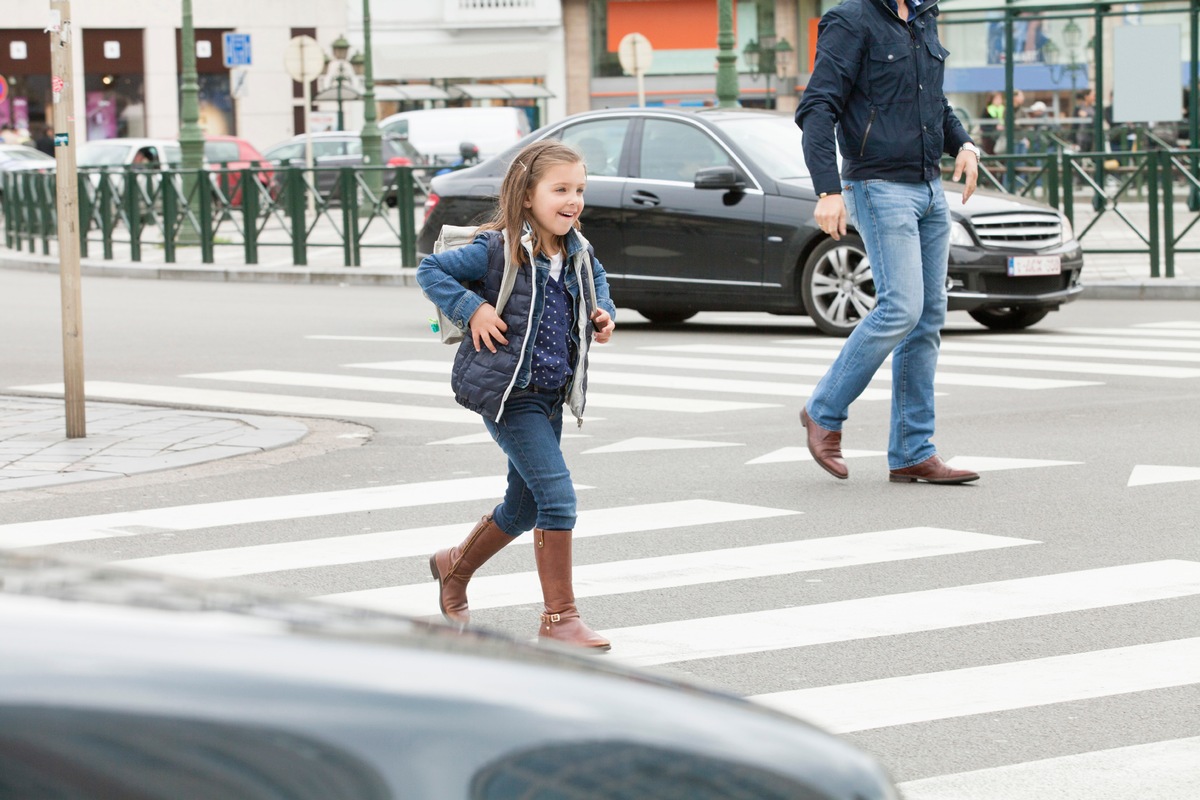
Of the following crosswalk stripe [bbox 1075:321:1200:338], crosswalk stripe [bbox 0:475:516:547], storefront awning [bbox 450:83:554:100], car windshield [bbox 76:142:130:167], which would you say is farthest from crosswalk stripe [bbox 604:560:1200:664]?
storefront awning [bbox 450:83:554:100]

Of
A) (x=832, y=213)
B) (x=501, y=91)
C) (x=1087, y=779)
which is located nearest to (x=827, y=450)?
(x=832, y=213)

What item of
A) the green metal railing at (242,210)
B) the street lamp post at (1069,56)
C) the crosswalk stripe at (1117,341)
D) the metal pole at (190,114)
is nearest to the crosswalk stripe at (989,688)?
the crosswalk stripe at (1117,341)

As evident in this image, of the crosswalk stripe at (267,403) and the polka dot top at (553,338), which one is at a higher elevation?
the polka dot top at (553,338)

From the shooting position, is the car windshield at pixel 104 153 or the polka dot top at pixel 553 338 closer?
the polka dot top at pixel 553 338

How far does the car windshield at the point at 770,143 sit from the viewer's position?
13.5 m

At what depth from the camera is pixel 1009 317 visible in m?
13.8

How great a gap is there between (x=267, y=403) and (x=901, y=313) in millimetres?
4261

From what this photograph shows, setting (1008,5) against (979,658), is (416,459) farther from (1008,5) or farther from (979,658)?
(1008,5)

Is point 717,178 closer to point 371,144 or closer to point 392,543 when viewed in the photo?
point 392,543

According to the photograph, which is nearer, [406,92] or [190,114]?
[190,114]

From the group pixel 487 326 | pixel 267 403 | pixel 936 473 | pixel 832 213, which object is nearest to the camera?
pixel 487 326

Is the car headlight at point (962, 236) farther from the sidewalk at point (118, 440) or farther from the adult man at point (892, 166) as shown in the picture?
the adult man at point (892, 166)

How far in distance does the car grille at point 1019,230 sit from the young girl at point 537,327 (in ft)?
27.3

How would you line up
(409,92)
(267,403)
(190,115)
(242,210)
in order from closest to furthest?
(267,403)
(242,210)
(190,115)
(409,92)
